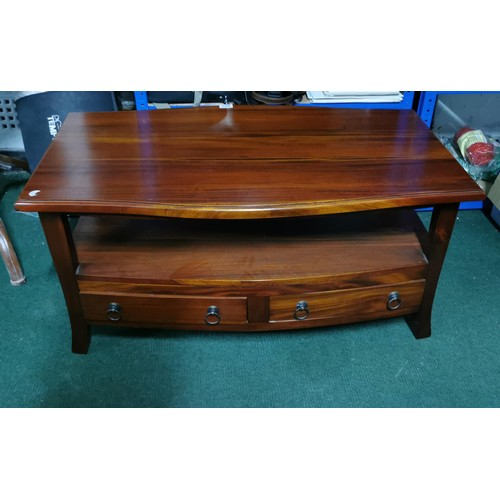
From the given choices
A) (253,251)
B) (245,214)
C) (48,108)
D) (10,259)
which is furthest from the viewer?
(48,108)

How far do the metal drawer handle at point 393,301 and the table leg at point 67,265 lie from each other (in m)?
0.76

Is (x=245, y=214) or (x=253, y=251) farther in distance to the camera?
(x=253, y=251)

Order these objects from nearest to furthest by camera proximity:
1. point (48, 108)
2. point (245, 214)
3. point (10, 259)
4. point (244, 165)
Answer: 1. point (245, 214)
2. point (244, 165)
3. point (10, 259)
4. point (48, 108)

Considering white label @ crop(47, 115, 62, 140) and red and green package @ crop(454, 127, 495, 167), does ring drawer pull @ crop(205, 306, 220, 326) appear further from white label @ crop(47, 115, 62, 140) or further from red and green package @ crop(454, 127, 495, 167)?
red and green package @ crop(454, 127, 495, 167)

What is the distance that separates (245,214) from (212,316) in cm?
33

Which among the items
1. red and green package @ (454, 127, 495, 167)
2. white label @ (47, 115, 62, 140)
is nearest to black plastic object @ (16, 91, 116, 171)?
white label @ (47, 115, 62, 140)

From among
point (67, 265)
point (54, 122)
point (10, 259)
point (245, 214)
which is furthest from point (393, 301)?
point (54, 122)

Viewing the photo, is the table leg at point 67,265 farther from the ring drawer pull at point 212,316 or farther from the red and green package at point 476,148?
the red and green package at point 476,148

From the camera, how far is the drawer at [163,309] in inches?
47.8

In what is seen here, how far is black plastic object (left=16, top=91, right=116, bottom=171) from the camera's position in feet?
5.58

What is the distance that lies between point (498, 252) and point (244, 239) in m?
0.93

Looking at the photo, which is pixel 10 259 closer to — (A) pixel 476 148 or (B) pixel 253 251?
(B) pixel 253 251

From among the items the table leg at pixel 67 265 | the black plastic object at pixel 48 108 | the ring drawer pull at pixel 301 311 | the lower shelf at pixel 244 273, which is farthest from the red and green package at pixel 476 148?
the table leg at pixel 67 265

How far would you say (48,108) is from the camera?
5.65 feet
